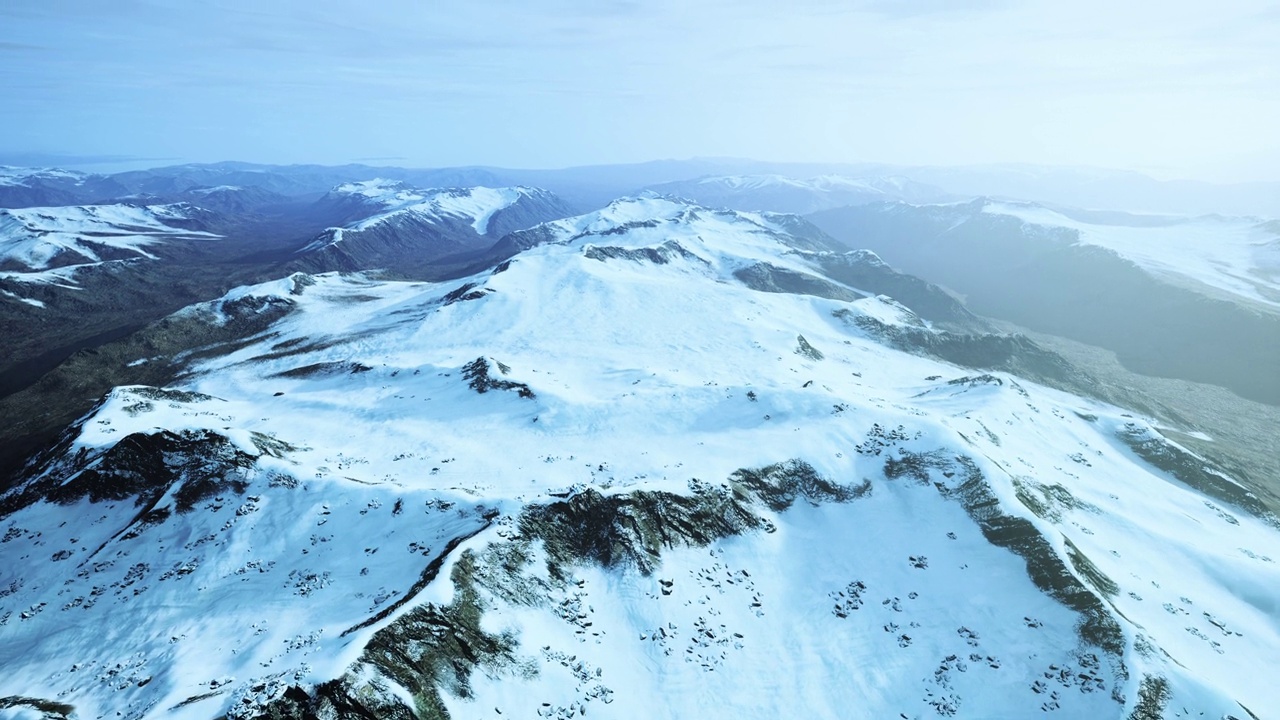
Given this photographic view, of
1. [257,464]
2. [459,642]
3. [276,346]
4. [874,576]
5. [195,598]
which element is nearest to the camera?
[459,642]

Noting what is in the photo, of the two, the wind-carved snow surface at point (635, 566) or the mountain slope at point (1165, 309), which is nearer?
the wind-carved snow surface at point (635, 566)

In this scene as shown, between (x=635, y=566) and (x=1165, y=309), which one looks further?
(x=1165, y=309)

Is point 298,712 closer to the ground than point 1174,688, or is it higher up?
higher up

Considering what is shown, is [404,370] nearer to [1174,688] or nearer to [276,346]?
[276,346]

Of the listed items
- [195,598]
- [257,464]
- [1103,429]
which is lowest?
[1103,429]

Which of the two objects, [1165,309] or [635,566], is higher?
[635,566]

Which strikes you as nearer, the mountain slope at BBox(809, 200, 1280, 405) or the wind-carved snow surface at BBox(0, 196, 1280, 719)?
the wind-carved snow surface at BBox(0, 196, 1280, 719)

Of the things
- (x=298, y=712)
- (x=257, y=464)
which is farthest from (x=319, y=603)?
(x=257, y=464)

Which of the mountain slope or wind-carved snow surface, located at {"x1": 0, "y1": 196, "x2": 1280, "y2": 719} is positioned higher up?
wind-carved snow surface, located at {"x1": 0, "y1": 196, "x2": 1280, "y2": 719}
